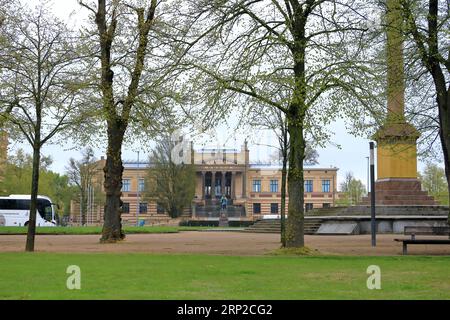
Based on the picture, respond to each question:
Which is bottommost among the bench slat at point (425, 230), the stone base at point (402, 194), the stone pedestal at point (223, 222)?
the stone pedestal at point (223, 222)

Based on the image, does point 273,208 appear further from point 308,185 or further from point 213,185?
point 213,185

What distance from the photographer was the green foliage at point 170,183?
8325 cm

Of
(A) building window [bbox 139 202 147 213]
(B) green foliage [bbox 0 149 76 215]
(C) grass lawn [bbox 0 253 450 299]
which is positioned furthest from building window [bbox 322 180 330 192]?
(C) grass lawn [bbox 0 253 450 299]

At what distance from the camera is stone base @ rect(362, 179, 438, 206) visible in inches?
1586

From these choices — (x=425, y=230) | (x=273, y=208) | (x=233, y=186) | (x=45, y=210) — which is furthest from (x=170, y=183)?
(x=425, y=230)

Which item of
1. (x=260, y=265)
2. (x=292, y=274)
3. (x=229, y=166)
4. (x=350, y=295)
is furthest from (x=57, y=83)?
(x=229, y=166)

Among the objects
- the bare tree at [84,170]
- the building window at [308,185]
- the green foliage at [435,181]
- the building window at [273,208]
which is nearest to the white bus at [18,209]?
the bare tree at [84,170]

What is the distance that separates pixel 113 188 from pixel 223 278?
16885 millimetres

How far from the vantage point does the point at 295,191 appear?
20.1 metres

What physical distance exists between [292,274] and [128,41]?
1612 cm

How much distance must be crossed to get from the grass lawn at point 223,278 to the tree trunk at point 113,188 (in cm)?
1091

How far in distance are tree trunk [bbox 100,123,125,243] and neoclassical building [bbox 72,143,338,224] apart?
254 ft

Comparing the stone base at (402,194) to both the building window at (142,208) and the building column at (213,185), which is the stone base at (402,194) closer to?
the building window at (142,208)
